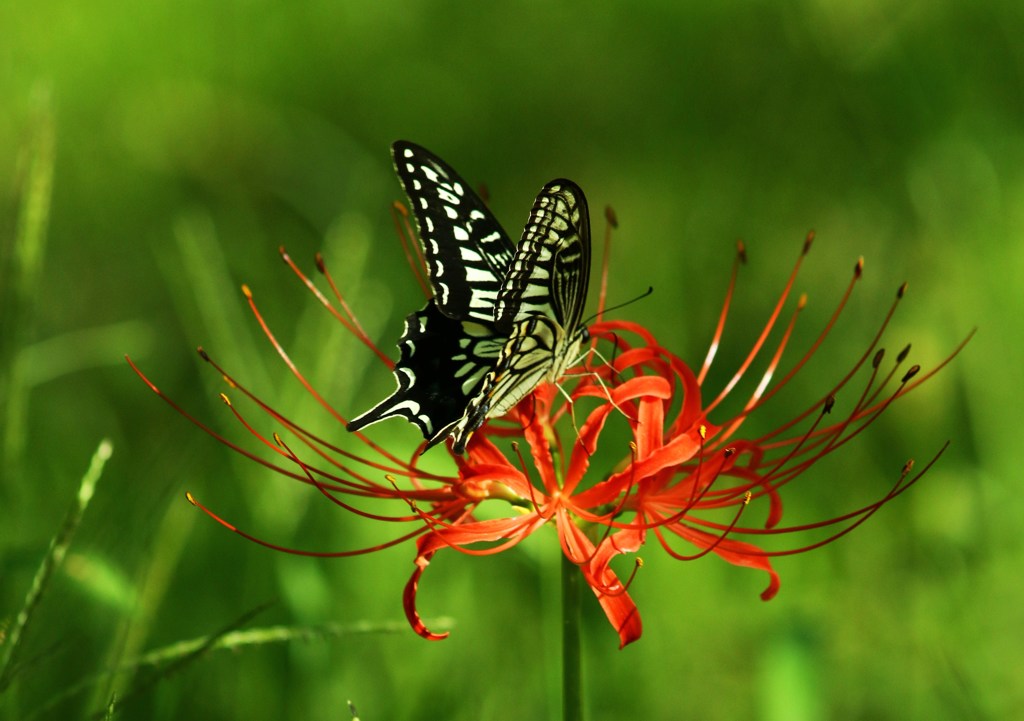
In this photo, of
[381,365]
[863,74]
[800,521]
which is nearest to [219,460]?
[381,365]

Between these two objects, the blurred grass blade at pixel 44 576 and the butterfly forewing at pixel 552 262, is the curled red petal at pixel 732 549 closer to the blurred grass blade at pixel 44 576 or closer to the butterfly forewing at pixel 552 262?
the butterfly forewing at pixel 552 262

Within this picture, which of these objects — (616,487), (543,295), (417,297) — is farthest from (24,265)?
(417,297)

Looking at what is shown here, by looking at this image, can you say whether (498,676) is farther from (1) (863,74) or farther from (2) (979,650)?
(1) (863,74)

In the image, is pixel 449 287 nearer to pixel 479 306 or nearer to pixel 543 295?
pixel 479 306

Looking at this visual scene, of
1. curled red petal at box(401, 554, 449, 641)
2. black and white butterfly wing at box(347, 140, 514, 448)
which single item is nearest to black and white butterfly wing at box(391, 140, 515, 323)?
black and white butterfly wing at box(347, 140, 514, 448)

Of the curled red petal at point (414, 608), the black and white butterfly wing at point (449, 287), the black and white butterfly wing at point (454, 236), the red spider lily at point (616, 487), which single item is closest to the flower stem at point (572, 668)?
the red spider lily at point (616, 487)

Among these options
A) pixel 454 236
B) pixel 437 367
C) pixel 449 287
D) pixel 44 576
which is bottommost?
pixel 44 576
